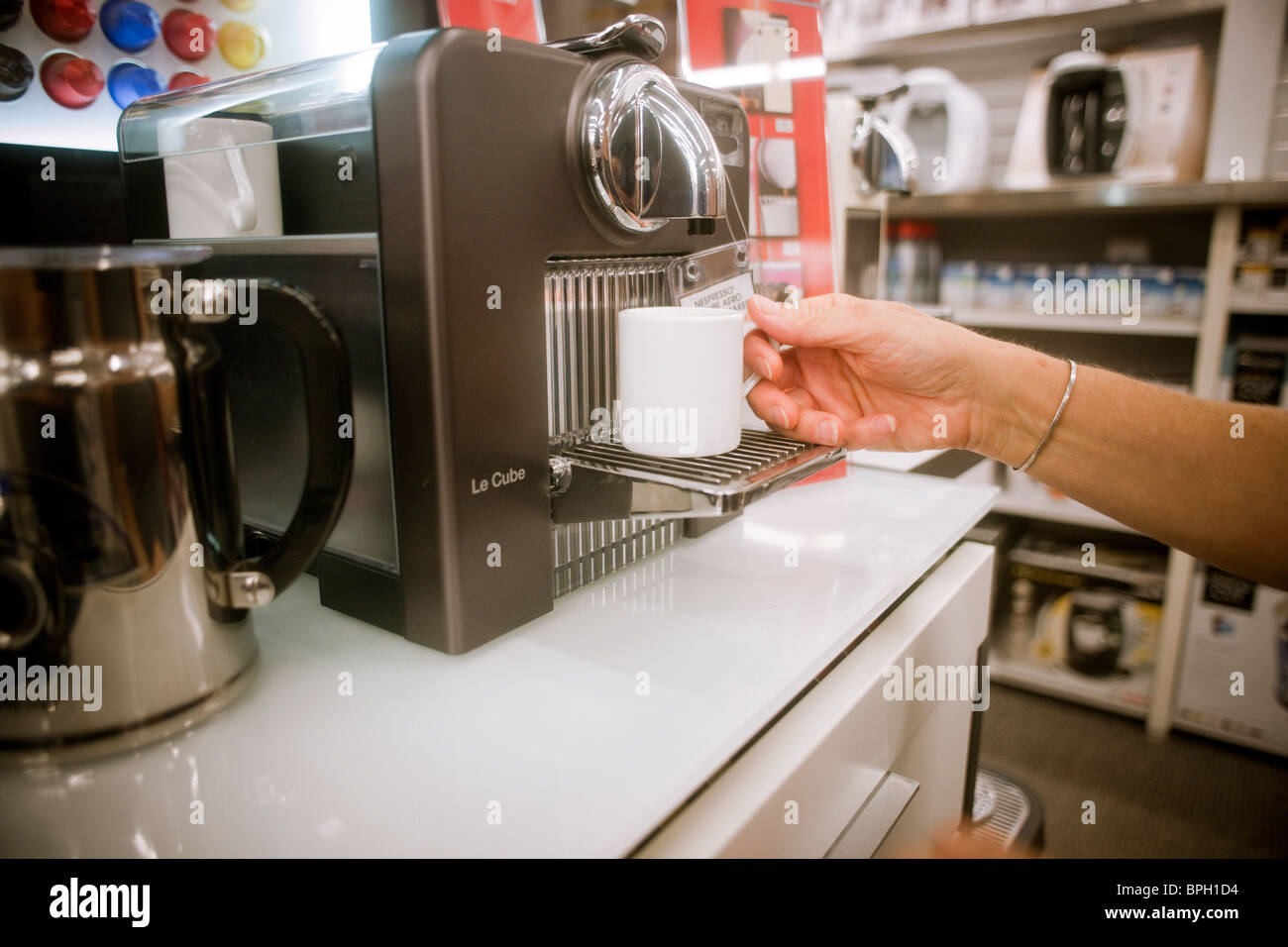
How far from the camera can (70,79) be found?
2.56 feet

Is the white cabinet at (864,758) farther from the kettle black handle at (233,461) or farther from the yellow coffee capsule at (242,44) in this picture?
the yellow coffee capsule at (242,44)

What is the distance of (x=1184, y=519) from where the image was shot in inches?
31.2

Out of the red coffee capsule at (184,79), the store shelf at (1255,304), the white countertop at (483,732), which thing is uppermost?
the red coffee capsule at (184,79)

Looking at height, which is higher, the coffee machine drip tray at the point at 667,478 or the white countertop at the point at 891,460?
the coffee machine drip tray at the point at 667,478

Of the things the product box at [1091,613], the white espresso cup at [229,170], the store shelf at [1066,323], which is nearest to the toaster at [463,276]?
the white espresso cup at [229,170]

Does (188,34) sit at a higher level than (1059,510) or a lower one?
higher

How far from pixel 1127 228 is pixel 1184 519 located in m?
1.59

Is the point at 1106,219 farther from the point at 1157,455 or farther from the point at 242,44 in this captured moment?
the point at 242,44

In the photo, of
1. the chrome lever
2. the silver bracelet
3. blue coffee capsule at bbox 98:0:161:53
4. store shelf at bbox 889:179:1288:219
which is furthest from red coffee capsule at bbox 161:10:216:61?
store shelf at bbox 889:179:1288:219

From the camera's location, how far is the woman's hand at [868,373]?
76 cm

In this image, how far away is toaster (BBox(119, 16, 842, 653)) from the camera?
1.73 feet

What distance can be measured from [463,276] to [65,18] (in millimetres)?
580

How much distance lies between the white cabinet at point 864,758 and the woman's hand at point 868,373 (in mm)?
157

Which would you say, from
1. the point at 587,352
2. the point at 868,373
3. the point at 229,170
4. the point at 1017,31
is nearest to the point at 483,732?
the point at 587,352
